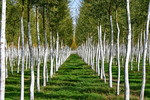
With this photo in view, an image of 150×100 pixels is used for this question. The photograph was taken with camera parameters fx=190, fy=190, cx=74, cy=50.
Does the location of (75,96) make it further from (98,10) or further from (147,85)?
(98,10)

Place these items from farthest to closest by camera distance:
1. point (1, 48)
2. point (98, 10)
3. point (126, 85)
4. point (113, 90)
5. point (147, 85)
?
point (98, 10)
point (147, 85)
point (113, 90)
point (126, 85)
point (1, 48)

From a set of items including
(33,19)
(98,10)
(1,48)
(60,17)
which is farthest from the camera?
(33,19)

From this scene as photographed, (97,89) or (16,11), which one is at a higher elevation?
(16,11)

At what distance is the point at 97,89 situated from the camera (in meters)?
15.9

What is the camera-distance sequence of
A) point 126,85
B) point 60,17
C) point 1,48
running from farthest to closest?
point 60,17 → point 126,85 → point 1,48

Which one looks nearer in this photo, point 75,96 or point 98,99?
point 98,99

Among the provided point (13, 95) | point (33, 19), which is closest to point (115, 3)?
→ point (13, 95)

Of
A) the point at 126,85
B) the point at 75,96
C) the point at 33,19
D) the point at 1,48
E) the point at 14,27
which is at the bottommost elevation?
the point at 75,96

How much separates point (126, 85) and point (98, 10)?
11570 millimetres

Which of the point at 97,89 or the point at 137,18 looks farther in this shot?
the point at 137,18

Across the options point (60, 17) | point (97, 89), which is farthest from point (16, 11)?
point (97, 89)

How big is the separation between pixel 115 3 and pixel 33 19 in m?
20.3

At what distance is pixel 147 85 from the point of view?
57.3 feet

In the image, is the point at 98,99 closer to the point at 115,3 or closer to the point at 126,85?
the point at 126,85
